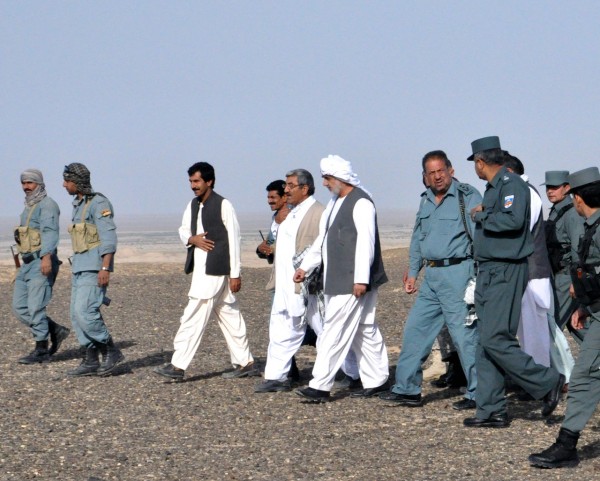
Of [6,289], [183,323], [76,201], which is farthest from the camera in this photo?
[6,289]

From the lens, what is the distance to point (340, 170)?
8.99 metres

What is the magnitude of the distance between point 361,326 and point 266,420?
4.16 feet

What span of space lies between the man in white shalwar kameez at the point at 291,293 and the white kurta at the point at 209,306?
2.07 ft

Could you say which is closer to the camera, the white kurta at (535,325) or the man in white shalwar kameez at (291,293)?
the white kurta at (535,325)

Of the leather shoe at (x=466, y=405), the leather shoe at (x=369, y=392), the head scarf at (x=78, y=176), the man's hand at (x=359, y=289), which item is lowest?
the leather shoe at (x=369, y=392)

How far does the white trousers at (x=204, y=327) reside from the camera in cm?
993

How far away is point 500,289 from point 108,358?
4234 millimetres

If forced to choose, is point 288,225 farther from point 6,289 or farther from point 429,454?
point 6,289

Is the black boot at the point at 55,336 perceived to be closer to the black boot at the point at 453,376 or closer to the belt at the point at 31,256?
the belt at the point at 31,256

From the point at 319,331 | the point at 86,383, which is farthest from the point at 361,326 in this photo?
the point at 86,383

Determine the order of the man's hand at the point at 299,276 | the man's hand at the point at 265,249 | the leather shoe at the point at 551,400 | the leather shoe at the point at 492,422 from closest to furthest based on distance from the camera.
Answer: the leather shoe at the point at 492,422
the leather shoe at the point at 551,400
the man's hand at the point at 299,276
the man's hand at the point at 265,249

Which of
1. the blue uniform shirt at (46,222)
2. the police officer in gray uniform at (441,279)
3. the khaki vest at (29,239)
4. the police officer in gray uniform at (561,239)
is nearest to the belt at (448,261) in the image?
the police officer in gray uniform at (441,279)

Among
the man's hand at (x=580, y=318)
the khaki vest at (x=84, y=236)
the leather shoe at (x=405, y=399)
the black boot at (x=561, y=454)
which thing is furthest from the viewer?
the khaki vest at (x=84, y=236)

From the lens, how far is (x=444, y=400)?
29.6 ft
